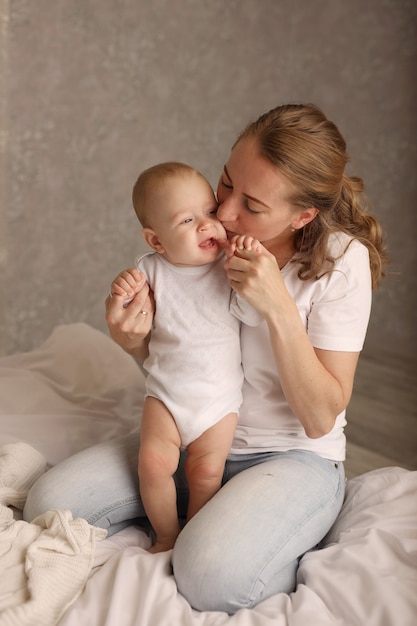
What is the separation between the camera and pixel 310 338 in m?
1.78

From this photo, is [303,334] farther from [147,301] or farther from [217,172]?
Result: [217,172]

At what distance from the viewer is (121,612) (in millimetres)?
1457

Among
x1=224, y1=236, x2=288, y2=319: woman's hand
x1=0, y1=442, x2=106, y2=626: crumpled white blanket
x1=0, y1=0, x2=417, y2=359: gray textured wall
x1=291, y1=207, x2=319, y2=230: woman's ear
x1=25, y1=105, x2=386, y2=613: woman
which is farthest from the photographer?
x1=0, y1=0, x2=417, y2=359: gray textured wall

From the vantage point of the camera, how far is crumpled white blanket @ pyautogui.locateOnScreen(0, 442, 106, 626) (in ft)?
4.73

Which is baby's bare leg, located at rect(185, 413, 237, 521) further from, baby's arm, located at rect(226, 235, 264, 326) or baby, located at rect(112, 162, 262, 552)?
baby's arm, located at rect(226, 235, 264, 326)

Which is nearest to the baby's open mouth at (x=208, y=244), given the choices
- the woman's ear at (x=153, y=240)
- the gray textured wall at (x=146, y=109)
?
the woman's ear at (x=153, y=240)

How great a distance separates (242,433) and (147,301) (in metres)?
0.38

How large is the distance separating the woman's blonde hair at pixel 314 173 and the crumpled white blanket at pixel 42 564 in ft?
2.47

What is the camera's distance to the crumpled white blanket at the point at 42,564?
1442mm

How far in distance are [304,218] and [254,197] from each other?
0.46ft

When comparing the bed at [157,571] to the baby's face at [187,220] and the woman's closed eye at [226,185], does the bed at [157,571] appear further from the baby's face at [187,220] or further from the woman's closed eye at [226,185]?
the woman's closed eye at [226,185]

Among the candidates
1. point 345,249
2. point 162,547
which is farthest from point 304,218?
point 162,547

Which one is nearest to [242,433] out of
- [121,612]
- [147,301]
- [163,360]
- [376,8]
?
[163,360]

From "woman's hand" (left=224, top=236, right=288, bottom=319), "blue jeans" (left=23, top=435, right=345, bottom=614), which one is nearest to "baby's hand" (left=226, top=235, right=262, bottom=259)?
"woman's hand" (left=224, top=236, right=288, bottom=319)
